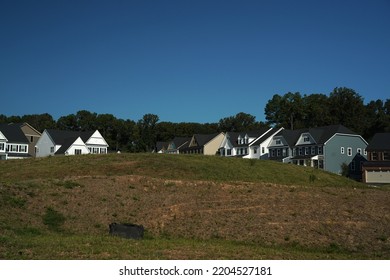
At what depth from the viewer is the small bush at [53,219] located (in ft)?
58.3

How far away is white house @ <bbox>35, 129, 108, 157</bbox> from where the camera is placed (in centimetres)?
7725

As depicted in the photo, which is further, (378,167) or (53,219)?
(378,167)

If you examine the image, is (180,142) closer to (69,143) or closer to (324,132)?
(69,143)

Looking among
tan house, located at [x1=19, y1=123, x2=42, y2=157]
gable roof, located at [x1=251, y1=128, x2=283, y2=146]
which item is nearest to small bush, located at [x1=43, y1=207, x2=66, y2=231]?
gable roof, located at [x1=251, y1=128, x2=283, y2=146]

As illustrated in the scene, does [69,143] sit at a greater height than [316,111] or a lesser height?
lesser

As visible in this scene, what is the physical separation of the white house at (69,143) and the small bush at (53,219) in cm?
5853

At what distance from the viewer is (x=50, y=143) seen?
80312mm

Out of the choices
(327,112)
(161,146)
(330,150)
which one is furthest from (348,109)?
(161,146)

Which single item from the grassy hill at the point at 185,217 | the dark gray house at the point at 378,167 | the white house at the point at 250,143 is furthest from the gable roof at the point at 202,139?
the grassy hill at the point at 185,217

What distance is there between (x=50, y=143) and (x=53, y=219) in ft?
214

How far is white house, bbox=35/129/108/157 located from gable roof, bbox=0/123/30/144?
3.56 m

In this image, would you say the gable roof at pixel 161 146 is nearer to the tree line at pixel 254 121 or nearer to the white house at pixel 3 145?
the tree line at pixel 254 121

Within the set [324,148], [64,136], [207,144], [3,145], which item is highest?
[64,136]
